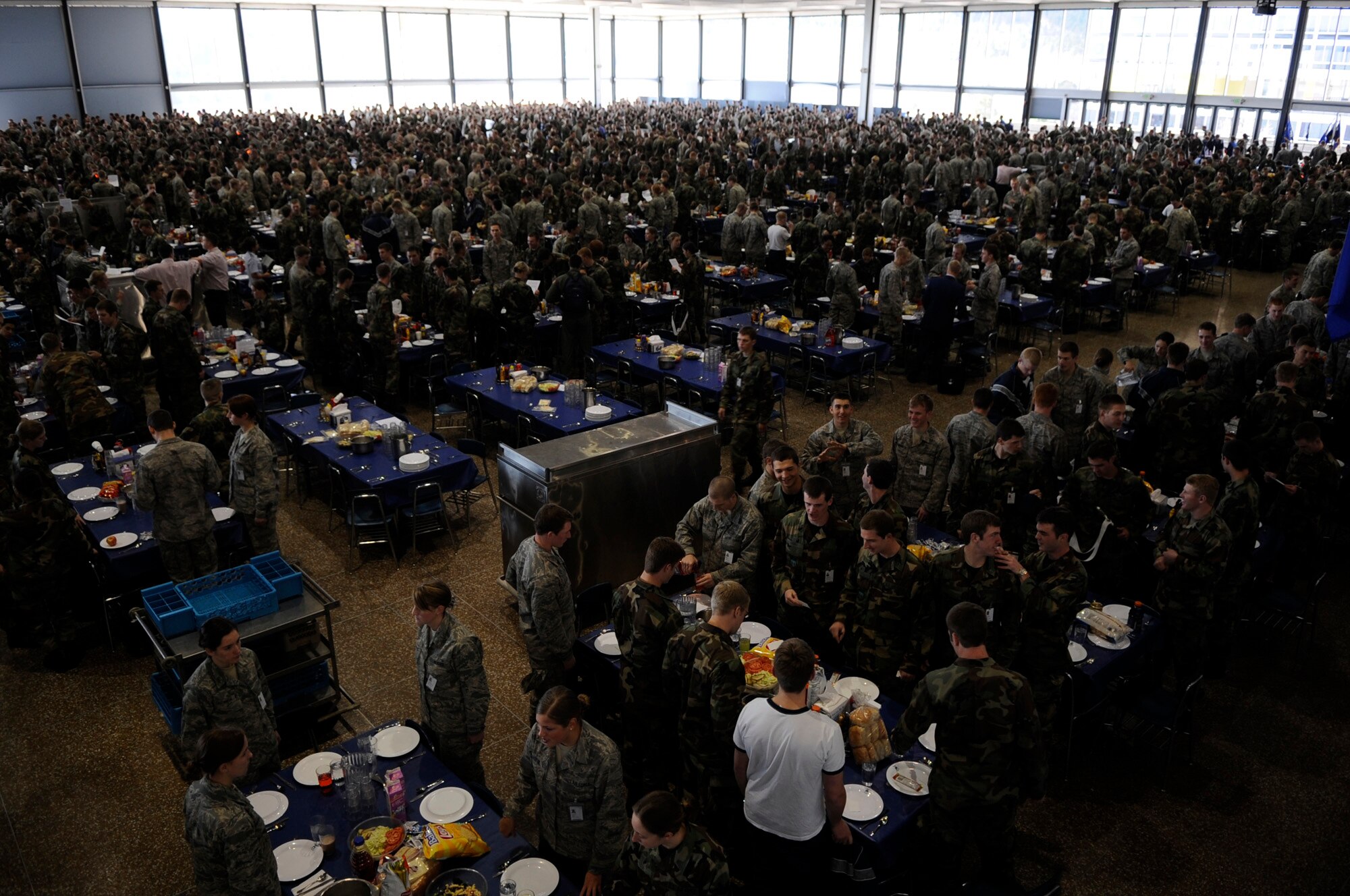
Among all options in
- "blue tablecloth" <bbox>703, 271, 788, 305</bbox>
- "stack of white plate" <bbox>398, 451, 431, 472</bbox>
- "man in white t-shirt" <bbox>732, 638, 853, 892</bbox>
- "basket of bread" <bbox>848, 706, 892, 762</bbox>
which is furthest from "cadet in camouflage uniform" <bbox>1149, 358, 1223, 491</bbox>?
"blue tablecloth" <bbox>703, 271, 788, 305</bbox>

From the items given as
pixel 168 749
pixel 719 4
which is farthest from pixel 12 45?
pixel 168 749

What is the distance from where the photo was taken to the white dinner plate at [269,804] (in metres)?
4.06

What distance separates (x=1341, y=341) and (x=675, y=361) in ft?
22.6

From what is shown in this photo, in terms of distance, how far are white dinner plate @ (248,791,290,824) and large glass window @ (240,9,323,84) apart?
39.9 metres

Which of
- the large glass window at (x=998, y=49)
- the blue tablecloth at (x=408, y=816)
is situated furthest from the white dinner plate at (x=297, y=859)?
the large glass window at (x=998, y=49)

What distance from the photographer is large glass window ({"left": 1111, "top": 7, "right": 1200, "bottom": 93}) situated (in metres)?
30.5

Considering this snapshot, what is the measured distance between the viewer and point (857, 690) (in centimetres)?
482

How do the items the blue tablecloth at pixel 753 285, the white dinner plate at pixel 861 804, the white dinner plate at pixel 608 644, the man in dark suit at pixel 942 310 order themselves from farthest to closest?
1. the blue tablecloth at pixel 753 285
2. the man in dark suit at pixel 942 310
3. the white dinner plate at pixel 608 644
4. the white dinner plate at pixel 861 804

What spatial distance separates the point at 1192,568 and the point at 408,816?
4735mm

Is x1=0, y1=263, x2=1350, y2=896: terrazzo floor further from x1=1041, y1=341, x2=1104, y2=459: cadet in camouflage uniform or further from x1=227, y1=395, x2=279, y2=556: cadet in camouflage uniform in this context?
x1=1041, y1=341, x2=1104, y2=459: cadet in camouflage uniform

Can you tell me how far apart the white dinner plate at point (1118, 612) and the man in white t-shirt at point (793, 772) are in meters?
2.69

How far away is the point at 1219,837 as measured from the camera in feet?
16.7

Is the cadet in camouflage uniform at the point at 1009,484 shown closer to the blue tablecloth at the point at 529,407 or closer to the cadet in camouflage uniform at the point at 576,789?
the blue tablecloth at the point at 529,407

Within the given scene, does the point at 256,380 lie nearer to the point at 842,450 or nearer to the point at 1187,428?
the point at 842,450
